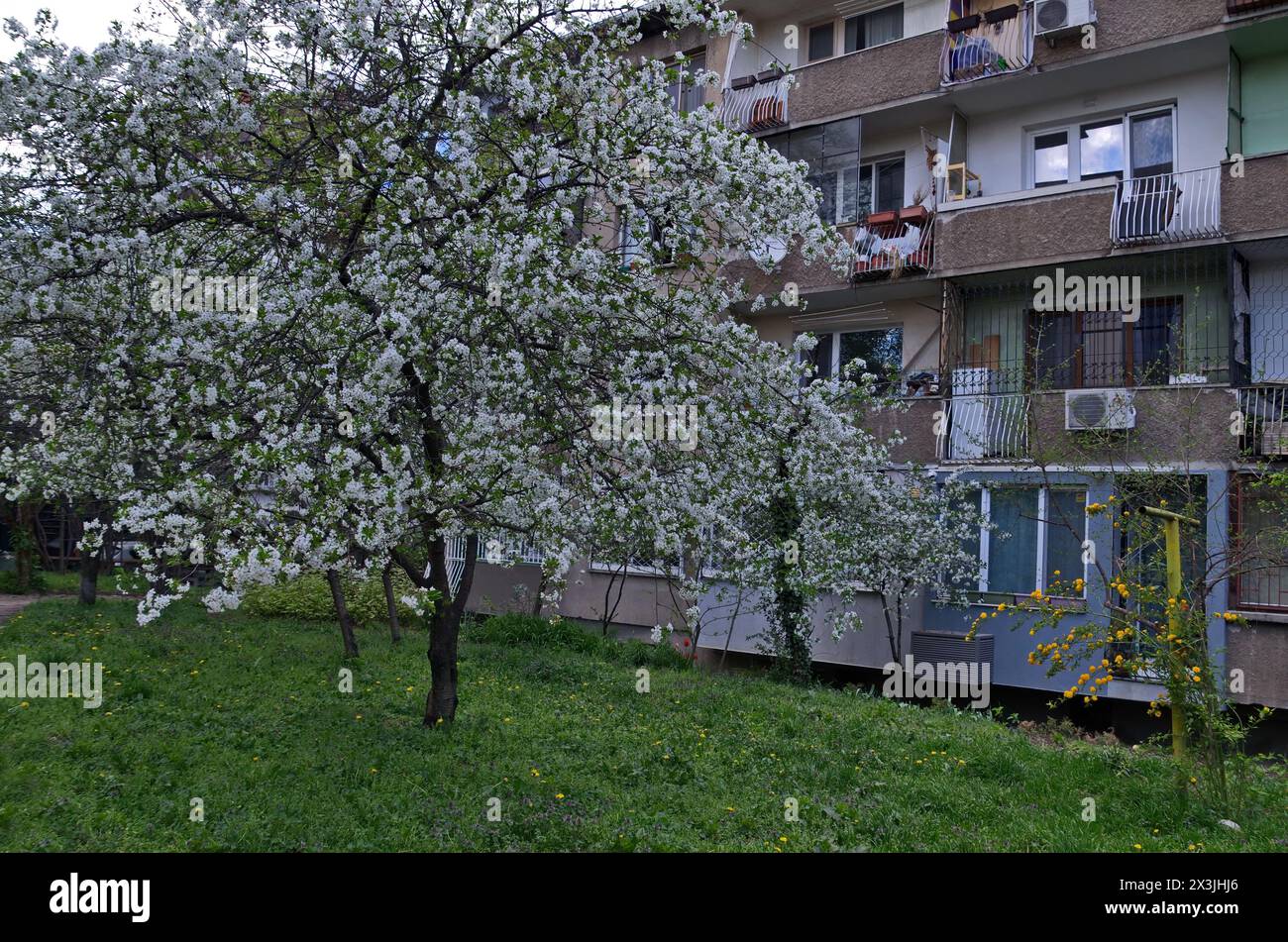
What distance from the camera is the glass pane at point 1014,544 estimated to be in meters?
13.5

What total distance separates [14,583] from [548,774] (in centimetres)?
1924

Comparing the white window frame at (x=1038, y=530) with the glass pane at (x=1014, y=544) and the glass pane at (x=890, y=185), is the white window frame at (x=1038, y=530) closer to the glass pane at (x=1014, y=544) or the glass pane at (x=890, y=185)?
the glass pane at (x=1014, y=544)

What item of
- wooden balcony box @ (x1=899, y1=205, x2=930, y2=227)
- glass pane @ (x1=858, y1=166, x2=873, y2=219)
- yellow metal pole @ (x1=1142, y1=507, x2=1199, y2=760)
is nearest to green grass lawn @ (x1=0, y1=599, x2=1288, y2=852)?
→ yellow metal pole @ (x1=1142, y1=507, x2=1199, y2=760)

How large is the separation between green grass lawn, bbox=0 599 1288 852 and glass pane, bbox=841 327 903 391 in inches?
231

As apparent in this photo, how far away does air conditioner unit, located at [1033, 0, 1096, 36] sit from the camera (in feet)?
44.6

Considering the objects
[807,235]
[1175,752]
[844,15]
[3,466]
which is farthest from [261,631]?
[844,15]

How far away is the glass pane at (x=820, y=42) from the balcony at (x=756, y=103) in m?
1.32

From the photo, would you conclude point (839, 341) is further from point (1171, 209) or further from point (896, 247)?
point (1171, 209)

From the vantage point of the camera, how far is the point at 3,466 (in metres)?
9.02

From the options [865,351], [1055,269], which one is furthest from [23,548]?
[1055,269]

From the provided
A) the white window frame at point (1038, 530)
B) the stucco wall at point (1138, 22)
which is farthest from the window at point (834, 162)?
the white window frame at point (1038, 530)

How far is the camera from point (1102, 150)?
14.6 metres
